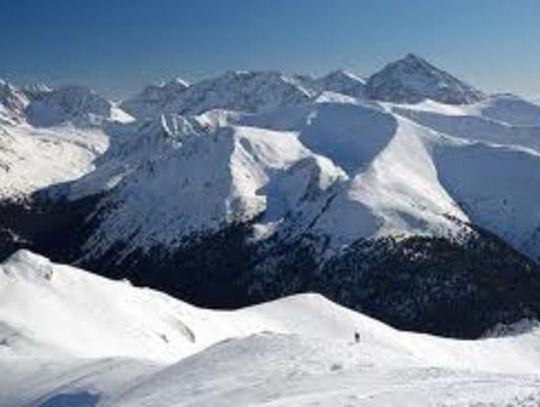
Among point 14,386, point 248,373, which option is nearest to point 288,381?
point 248,373

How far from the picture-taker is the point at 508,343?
15888cm

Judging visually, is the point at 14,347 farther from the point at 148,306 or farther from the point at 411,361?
the point at 411,361

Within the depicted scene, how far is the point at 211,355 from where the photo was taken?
72.1 m

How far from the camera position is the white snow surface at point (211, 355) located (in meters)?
53.7

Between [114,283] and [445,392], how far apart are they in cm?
11252

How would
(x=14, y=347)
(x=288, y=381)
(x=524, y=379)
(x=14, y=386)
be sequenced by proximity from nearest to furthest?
(x=524, y=379), (x=288, y=381), (x=14, y=386), (x=14, y=347)

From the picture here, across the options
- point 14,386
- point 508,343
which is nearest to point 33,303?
point 14,386

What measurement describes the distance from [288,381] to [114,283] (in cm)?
10071

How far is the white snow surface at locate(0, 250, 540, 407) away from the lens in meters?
53.7

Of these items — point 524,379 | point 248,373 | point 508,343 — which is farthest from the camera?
point 508,343

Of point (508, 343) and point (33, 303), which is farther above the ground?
point (33, 303)

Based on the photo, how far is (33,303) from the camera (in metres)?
139

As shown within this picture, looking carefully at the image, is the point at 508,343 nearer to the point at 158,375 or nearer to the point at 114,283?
the point at 114,283

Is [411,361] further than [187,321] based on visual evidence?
No
